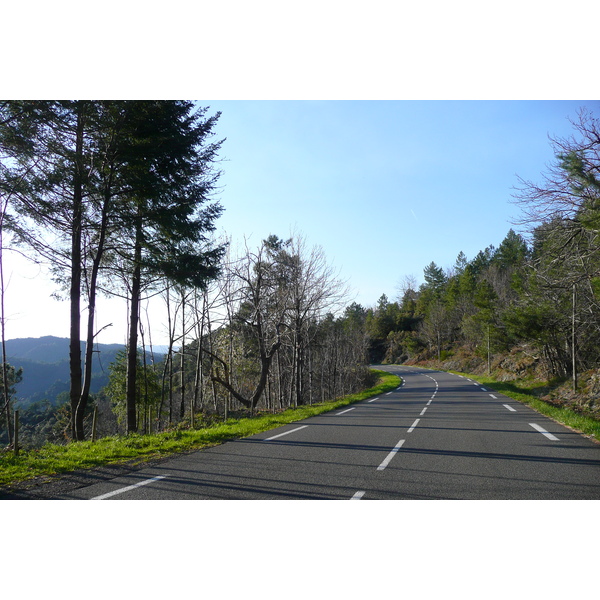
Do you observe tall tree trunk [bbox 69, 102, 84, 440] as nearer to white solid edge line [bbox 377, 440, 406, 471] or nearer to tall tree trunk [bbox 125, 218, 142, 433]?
tall tree trunk [bbox 125, 218, 142, 433]

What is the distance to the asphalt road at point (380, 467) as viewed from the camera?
5355 mm

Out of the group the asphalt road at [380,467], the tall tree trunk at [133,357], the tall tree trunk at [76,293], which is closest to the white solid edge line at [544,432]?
the asphalt road at [380,467]

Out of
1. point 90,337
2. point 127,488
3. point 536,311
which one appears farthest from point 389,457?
point 536,311

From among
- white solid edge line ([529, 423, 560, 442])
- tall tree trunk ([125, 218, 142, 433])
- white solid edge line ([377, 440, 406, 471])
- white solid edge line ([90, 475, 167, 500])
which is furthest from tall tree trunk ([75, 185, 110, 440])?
white solid edge line ([529, 423, 560, 442])

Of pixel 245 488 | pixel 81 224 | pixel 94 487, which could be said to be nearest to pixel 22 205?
pixel 81 224

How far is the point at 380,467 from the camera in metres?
6.69

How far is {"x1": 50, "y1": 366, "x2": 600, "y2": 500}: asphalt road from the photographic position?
5355mm

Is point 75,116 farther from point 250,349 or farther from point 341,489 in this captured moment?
point 250,349

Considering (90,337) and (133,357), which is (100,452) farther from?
(133,357)

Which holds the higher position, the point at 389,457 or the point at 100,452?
the point at 100,452

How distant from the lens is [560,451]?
7.96 m

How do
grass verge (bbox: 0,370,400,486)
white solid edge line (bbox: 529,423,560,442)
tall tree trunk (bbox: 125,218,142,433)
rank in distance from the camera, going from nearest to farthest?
grass verge (bbox: 0,370,400,486) → white solid edge line (bbox: 529,423,560,442) → tall tree trunk (bbox: 125,218,142,433)

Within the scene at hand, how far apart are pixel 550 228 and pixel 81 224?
13012mm

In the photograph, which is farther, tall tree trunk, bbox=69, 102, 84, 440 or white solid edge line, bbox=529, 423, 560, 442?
tall tree trunk, bbox=69, 102, 84, 440
